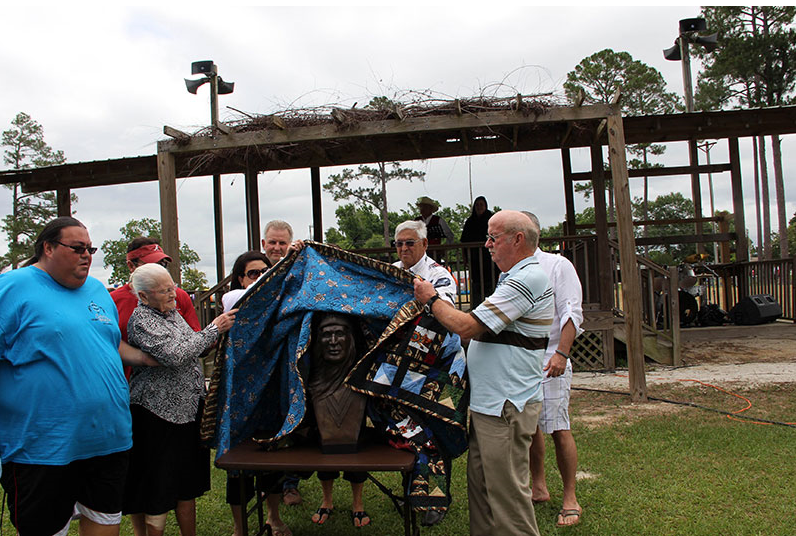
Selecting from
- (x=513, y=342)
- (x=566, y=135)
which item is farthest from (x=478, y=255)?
(x=513, y=342)

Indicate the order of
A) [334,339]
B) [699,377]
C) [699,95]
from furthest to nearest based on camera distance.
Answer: [699,95]
[699,377]
[334,339]

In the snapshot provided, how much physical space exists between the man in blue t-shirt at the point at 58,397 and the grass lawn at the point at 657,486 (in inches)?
53.8

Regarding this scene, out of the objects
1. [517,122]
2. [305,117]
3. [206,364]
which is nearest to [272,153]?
[305,117]

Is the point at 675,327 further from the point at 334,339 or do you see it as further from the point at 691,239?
the point at 334,339

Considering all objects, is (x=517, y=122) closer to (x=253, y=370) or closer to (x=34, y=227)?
(x=253, y=370)

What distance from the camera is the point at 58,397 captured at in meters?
2.37

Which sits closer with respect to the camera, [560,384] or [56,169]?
[560,384]

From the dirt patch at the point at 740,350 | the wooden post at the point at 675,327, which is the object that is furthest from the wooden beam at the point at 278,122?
the dirt patch at the point at 740,350

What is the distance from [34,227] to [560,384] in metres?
27.5

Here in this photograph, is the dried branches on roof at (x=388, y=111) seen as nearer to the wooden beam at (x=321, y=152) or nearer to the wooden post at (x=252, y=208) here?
the wooden beam at (x=321, y=152)

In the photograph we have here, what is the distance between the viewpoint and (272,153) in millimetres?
8898

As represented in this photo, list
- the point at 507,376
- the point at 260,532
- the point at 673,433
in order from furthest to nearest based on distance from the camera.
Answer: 1. the point at 673,433
2. the point at 260,532
3. the point at 507,376

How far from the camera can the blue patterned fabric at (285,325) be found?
2.86 meters

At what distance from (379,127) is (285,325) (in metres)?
4.51
